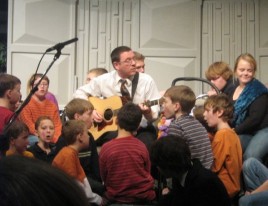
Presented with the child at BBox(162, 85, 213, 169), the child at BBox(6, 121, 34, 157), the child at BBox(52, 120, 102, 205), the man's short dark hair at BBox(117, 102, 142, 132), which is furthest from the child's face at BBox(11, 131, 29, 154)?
the child at BBox(162, 85, 213, 169)

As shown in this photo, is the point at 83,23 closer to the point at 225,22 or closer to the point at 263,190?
the point at 225,22

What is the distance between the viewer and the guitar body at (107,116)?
394 cm

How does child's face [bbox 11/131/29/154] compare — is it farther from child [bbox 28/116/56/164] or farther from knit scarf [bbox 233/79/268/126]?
knit scarf [bbox 233/79/268/126]

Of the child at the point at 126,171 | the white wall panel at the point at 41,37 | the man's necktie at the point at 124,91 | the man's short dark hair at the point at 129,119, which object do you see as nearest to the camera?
the child at the point at 126,171

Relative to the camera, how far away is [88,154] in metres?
3.54

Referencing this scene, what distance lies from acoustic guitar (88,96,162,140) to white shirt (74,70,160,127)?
18 centimetres

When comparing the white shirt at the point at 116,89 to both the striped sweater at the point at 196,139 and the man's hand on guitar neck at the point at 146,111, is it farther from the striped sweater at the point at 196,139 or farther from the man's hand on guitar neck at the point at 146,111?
the striped sweater at the point at 196,139

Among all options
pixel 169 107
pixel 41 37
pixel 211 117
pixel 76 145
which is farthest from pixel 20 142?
pixel 41 37

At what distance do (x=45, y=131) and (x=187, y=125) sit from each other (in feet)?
3.85

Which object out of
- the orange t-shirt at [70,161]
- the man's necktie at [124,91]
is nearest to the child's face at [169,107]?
the man's necktie at [124,91]

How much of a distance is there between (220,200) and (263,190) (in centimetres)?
61

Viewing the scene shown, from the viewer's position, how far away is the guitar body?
394 centimetres

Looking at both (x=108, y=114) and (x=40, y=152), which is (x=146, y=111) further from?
(x=40, y=152)

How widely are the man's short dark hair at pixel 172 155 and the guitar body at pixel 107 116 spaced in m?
1.24
